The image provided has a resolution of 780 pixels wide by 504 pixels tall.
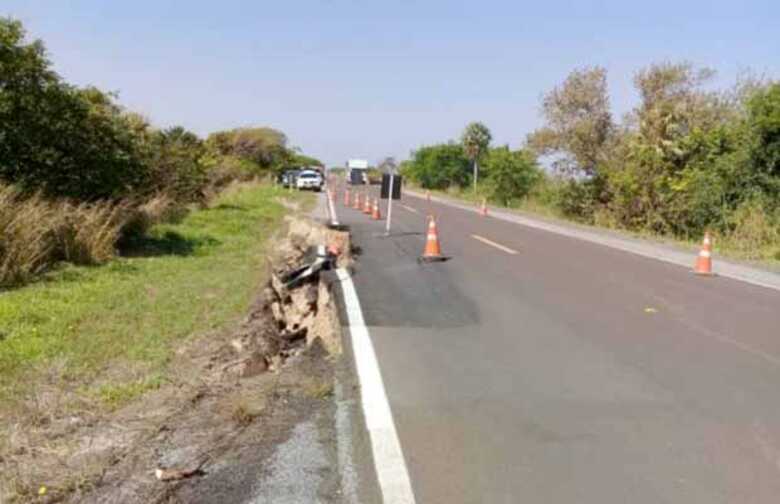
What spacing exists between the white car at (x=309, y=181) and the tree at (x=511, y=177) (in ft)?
49.7

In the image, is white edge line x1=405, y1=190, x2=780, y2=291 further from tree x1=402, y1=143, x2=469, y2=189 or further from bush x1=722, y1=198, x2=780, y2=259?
tree x1=402, y1=143, x2=469, y2=189

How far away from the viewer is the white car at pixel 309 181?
59781 millimetres

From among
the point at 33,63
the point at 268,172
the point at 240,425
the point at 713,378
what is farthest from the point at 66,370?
the point at 268,172

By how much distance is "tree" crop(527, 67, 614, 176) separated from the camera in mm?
39219

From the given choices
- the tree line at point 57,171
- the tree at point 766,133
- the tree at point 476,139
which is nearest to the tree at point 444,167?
the tree at point 476,139

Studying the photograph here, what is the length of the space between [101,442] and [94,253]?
937 cm

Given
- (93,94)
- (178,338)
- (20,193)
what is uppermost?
(93,94)

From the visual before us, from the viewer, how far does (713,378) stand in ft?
21.4

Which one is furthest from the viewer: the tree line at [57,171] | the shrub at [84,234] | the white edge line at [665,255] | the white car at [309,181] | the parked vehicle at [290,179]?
the parked vehicle at [290,179]

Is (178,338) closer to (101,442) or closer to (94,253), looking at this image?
(101,442)

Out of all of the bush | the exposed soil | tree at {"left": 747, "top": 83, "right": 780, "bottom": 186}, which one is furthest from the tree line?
tree at {"left": 747, "top": 83, "right": 780, "bottom": 186}

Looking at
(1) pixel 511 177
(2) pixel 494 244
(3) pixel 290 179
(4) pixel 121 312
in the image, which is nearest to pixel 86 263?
(4) pixel 121 312

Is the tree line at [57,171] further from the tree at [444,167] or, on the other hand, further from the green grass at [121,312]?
the tree at [444,167]

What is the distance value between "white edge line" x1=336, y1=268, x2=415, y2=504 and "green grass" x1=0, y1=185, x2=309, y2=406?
190 cm
